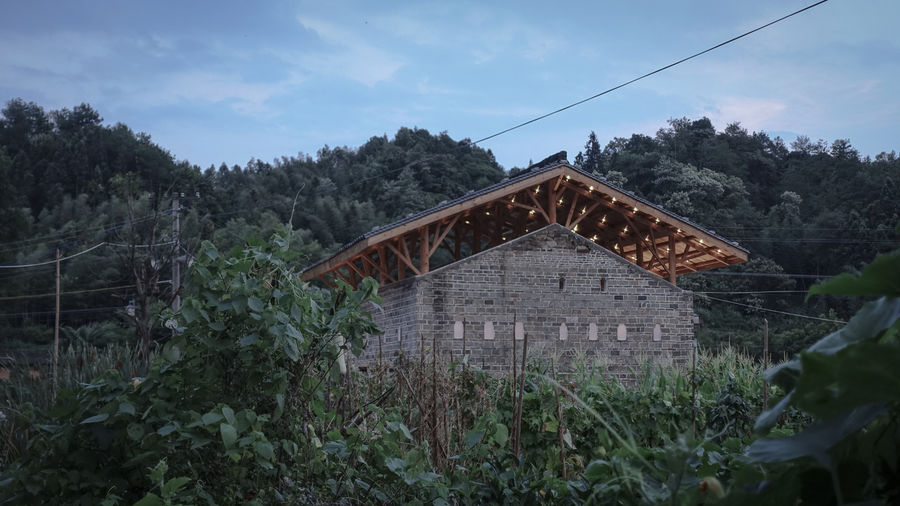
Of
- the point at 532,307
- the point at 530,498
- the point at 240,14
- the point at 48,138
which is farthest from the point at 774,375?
the point at 48,138

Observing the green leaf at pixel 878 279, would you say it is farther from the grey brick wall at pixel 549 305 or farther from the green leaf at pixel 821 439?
the grey brick wall at pixel 549 305

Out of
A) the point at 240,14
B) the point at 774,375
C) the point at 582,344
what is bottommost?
the point at 582,344

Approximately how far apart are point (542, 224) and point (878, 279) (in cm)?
1805

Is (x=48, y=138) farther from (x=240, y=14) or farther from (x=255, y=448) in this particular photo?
(x=255, y=448)

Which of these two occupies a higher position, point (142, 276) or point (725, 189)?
point (725, 189)

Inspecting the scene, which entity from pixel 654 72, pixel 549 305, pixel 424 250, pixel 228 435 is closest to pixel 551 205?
pixel 549 305

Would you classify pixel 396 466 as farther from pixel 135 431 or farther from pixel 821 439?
pixel 821 439

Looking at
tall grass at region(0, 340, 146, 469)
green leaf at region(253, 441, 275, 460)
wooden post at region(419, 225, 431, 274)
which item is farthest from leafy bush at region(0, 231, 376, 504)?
wooden post at region(419, 225, 431, 274)

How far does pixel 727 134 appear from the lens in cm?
4509

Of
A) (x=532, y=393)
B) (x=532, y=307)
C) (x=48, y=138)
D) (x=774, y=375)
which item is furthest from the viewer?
(x=48, y=138)

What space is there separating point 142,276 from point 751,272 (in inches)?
1273

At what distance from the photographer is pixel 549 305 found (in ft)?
50.6

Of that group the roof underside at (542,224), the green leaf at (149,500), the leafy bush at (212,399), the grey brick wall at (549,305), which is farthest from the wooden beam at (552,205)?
the green leaf at (149,500)

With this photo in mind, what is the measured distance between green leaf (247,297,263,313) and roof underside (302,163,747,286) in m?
11.4
